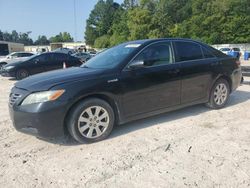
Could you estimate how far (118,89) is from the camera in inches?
167

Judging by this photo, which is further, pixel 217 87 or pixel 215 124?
pixel 217 87

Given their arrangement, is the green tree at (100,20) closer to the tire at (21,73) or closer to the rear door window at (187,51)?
the tire at (21,73)

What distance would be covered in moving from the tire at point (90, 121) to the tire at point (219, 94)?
2.46 m

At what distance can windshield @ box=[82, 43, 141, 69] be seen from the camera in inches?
178

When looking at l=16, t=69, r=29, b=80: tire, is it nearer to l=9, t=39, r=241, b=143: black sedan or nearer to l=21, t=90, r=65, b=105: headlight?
l=9, t=39, r=241, b=143: black sedan

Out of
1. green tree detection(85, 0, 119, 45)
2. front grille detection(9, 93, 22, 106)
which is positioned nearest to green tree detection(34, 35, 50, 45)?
green tree detection(85, 0, 119, 45)

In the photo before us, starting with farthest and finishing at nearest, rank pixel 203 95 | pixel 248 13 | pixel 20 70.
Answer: pixel 248 13
pixel 20 70
pixel 203 95

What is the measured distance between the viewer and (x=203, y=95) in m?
5.45

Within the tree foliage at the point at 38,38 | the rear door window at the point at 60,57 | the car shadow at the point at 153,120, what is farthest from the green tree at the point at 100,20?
the car shadow at the point at 153,120

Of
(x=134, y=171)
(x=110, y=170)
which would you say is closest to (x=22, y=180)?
(x=110, y=170)

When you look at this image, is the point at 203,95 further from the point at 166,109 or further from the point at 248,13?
the point at 248,13

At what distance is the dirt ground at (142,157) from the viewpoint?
3070 millimetres

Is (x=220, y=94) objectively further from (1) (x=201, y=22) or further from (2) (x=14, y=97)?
(1) (x=201, y=22)

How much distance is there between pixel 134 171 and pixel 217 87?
326 cm
